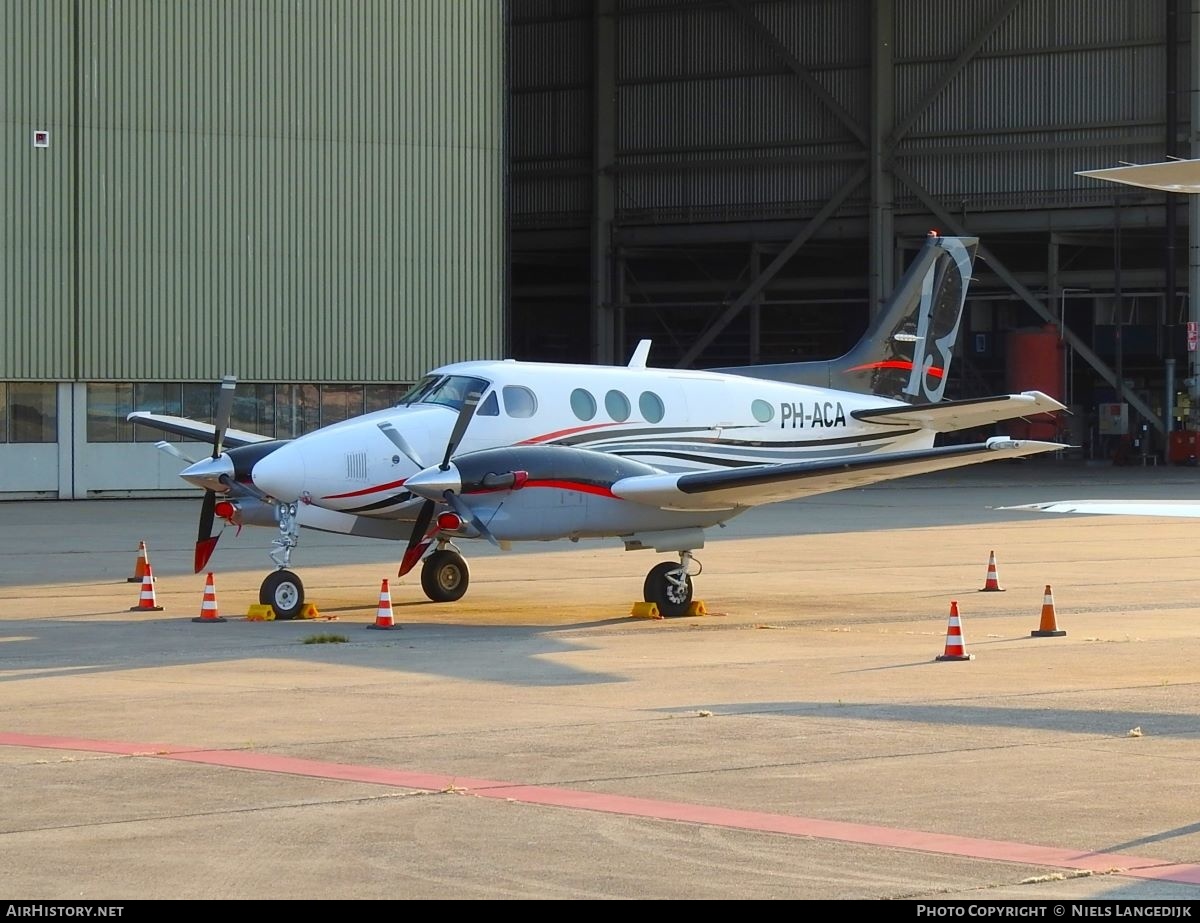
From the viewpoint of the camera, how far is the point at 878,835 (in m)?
8.16

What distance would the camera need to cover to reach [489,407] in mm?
19375

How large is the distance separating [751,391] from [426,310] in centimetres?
2677

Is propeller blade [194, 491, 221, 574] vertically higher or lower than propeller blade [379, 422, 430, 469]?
lower

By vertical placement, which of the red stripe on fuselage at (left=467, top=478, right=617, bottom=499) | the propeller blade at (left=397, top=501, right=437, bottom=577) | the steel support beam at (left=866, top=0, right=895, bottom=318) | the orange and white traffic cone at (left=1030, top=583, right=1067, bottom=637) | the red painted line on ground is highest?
the steel support beam at (left=866, top=0, right=895, bottom=318)

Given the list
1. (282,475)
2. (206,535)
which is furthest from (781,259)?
(282,475)

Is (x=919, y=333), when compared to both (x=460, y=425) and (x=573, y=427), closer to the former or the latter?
(x=573, y=427)

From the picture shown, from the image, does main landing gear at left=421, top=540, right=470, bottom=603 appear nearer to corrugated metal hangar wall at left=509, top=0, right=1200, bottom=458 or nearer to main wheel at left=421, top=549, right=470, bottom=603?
main wheel at left=421, top=549, right=470, bottom=603

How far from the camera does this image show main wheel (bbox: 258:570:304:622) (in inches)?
727

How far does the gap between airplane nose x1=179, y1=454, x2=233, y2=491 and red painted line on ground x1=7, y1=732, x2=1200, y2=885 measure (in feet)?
25.8

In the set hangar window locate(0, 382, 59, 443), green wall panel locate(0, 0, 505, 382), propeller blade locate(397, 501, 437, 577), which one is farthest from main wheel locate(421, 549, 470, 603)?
green wall panel locate(0, 0, 505, 382)

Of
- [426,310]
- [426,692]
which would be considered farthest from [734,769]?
[426,310]

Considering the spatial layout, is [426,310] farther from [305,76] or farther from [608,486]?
[608,486]

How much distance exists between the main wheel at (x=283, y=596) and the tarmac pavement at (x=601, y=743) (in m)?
0.28

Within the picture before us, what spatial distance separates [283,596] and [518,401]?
345 cm
